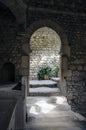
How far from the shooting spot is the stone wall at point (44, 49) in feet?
38.0

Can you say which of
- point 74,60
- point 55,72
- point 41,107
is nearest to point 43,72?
point 55,72

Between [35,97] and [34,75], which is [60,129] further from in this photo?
[34,75]

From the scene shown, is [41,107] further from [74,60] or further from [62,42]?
[62,42]

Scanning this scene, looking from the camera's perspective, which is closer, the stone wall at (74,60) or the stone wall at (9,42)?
the stone wall at (9,42)

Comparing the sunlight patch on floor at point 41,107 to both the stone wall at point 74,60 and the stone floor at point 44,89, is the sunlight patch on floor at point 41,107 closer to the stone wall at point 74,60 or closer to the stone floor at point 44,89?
the stone floor at point 44,89

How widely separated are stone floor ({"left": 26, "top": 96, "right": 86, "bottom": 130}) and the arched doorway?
1129 mm

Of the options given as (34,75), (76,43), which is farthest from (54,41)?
(76,43)

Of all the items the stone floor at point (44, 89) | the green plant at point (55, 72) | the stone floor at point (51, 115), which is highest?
the green plant at point (55, 72)

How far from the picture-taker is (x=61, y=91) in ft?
25.7

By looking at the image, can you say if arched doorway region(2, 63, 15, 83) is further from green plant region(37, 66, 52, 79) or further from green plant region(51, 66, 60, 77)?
green plant region(51, 66, 60, 77)

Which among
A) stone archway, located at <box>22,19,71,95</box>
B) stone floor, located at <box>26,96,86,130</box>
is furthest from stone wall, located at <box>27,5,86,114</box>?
stone floor, located at <box>26,96,86,130</box>

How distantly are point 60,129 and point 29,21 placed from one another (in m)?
4.36

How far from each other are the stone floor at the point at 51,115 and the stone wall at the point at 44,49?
433 centimetres

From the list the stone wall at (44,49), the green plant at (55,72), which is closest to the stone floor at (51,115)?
the green plant at (55,72)
